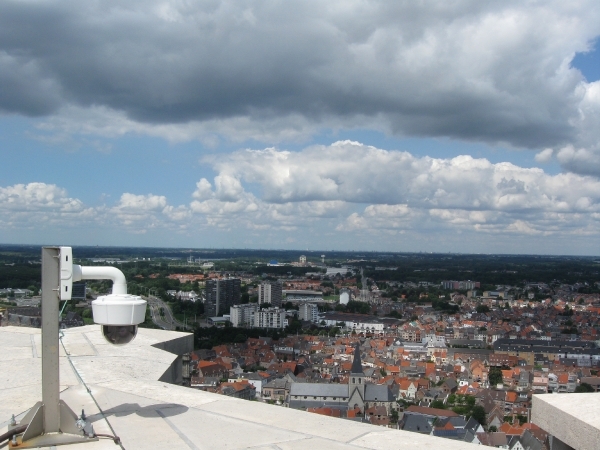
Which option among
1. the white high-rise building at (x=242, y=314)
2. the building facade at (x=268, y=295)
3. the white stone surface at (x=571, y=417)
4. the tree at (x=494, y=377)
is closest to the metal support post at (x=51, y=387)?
the white stone surface at (x=571, y=417)

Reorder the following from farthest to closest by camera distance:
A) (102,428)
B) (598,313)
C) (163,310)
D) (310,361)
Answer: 1. (598,313)
2. (163,310)
3. (310,361)
4. (102,428)

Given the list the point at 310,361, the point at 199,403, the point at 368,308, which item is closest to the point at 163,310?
the point at 310,361

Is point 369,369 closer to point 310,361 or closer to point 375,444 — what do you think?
point 310,361

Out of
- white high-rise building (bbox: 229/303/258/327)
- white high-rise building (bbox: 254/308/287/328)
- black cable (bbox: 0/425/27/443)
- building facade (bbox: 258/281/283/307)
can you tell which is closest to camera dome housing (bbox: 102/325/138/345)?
black cable (bbox: 0/425/27/443)

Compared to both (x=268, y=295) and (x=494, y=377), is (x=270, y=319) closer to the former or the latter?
(x=268, y=295)

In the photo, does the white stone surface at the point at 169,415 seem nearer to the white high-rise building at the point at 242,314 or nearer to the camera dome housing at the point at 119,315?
the camera dome housing at the point at 119,315

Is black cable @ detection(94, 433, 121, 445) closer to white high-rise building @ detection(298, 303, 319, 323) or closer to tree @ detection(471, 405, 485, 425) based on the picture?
tree @ detection(471, 405, 485, 425)
